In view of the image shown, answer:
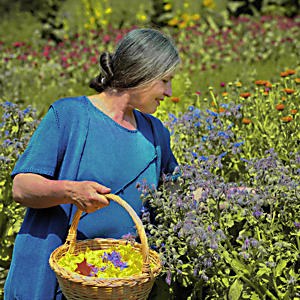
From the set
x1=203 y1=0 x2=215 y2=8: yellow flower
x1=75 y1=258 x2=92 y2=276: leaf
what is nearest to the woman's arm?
x1=75 y1=258 x2=92 y2=276: leaf

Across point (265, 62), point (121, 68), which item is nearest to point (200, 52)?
point (265, 62)

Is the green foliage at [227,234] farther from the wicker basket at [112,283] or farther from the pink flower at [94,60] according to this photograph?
the pink flower at [94,60]

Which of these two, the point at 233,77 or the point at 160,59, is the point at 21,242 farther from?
the point at 233,77

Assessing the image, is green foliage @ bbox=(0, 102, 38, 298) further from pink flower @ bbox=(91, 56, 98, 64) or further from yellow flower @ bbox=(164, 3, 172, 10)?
yellow flower @ bbox=(164, 3, 172, 10)

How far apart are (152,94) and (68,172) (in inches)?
20.6

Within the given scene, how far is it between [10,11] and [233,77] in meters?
10.8

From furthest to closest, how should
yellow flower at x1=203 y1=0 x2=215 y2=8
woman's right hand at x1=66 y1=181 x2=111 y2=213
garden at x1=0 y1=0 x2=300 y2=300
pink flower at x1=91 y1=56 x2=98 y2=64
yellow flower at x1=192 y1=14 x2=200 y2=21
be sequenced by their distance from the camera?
yellow flower at x1=203 y1=0 x2=215 y2=8 < yellow flower at x1=192 y1=14 x2=200 y2=21 < pink flower at x1=91 y1=56 x2=98 y2=64 < garden at x1=0 y1=0 x2=300 y2=300 < woman's right hand at x1=66 y1=181 x2=111 y2=213

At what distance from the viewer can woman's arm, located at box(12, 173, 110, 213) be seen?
1760mm

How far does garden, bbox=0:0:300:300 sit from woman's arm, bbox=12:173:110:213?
30cm

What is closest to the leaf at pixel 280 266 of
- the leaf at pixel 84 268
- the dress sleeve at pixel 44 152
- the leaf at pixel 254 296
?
the leaf at pixel 254 296

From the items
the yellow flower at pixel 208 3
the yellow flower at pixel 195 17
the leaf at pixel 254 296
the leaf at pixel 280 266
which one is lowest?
the yellow flower at pixel 195 17

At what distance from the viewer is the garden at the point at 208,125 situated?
6.52 feet

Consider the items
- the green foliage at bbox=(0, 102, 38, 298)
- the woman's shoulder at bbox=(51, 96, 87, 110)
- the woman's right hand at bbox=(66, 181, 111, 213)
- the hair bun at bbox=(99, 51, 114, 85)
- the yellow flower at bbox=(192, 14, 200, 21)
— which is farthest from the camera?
the yellow flower at bbox=(192, 14, 200, 21)

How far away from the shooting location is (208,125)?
301 cm
